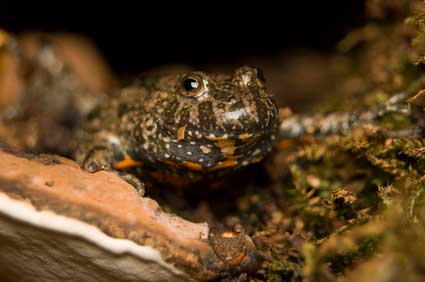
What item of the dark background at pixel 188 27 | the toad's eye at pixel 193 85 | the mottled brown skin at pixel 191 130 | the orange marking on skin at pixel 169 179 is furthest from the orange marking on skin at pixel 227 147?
the dark background at pixel 188 27

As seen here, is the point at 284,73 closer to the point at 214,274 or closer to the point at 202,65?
the point at 202,65

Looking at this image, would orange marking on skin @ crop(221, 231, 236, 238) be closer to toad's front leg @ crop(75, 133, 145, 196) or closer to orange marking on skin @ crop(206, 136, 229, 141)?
orange marking on skin @ crop(206, 136, 229, 141)

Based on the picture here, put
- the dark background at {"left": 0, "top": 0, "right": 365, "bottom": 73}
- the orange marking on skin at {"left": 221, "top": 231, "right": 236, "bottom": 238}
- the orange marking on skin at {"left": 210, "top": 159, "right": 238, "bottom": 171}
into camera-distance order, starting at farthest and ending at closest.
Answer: the dark background at {"left": 0, "top": 0, "right": 365, "bottom": 73}, the orange marking on skin at {"left": 210, "top": 159, "right": 238, "bottom": 171}, the orange marking on skin at {"left": 221, "top": 231, "right": 236, "bottom": 238}

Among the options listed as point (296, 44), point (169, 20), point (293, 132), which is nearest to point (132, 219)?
point (293, 132)

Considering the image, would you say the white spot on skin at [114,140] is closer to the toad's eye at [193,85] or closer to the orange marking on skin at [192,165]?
the orange marking on skin at [192,165]

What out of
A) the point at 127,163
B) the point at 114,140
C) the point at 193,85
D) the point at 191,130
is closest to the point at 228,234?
the point at 191,130

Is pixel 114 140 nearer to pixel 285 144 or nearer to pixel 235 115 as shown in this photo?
pixel 235 115

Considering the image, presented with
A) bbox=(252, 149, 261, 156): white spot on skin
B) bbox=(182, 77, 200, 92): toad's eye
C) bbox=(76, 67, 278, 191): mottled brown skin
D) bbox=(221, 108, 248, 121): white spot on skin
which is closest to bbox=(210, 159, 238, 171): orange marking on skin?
bbox=(76, 67, 278, 191): mottled brown skin
